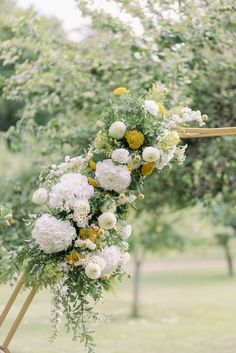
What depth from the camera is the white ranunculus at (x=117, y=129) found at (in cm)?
452

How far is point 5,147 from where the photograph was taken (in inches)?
340

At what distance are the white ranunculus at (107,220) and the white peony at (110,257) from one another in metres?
0.17

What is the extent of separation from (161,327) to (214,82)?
21.4ft

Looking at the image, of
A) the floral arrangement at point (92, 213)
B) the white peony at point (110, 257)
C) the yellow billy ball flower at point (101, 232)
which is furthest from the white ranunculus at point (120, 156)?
the white peony at point (110, 257)

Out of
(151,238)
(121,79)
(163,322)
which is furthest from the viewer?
(151,238)

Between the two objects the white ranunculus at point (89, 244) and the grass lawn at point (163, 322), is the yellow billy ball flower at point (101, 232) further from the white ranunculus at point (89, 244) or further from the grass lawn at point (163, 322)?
the grass lawn at point (163, 322)

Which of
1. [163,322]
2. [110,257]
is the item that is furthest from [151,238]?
[110,257]

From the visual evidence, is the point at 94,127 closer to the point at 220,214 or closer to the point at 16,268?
the point at 16,268

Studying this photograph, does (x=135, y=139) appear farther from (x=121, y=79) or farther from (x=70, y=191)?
(x=121, y=79)

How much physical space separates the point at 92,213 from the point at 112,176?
0.75 feet

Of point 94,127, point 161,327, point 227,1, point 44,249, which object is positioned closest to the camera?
point 44,249

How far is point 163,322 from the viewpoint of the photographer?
14.0 m

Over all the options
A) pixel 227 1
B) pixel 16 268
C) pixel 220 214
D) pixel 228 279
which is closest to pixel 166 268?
pixel 228 279

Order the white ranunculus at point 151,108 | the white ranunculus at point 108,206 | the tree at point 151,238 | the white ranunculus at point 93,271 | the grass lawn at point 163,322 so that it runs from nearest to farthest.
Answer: the white ranunculus at point 93,271 < the white ranunculus at point 108,206 < the white ranunculus at point 151,108 < the grass lawn at point 163,322 < the tree at point 151,238
